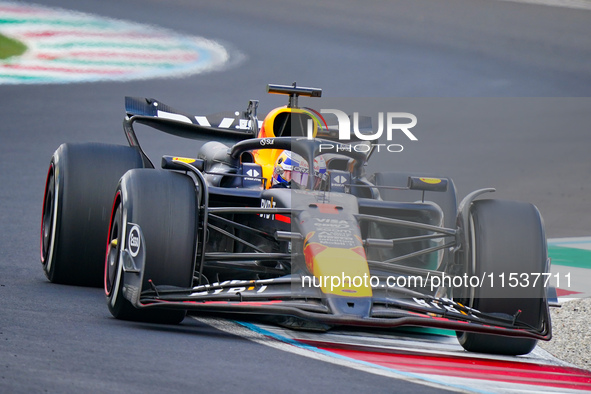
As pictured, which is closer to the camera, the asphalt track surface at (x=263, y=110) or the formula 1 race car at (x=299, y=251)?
the asphalt track surface at (x=263, y=110)

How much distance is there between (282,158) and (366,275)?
2.14 meters

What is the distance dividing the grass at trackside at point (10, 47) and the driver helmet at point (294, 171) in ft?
41.9

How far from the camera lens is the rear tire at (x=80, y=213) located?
7457mm

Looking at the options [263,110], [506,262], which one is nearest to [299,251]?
[506,262]

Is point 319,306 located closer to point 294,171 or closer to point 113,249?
point 113,249

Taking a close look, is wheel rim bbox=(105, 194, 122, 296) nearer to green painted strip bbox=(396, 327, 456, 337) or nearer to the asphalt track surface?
the asphalt track surface

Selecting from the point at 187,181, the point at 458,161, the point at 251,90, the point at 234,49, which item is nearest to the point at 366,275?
the point at 187,181

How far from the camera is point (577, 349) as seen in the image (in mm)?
6875

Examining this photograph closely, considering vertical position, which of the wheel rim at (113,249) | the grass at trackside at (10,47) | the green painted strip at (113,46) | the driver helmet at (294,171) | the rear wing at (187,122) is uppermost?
the green painted strip at (113,46)

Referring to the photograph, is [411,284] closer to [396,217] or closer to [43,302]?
[396,217]

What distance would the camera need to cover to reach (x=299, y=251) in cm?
604

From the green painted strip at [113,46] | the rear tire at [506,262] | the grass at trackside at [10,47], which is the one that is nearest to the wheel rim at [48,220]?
the rear tire at [506,262]

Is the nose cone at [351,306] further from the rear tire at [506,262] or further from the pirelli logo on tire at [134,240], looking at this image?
the pirelli logo on tire at [134,240]

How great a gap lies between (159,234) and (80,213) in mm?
1698
